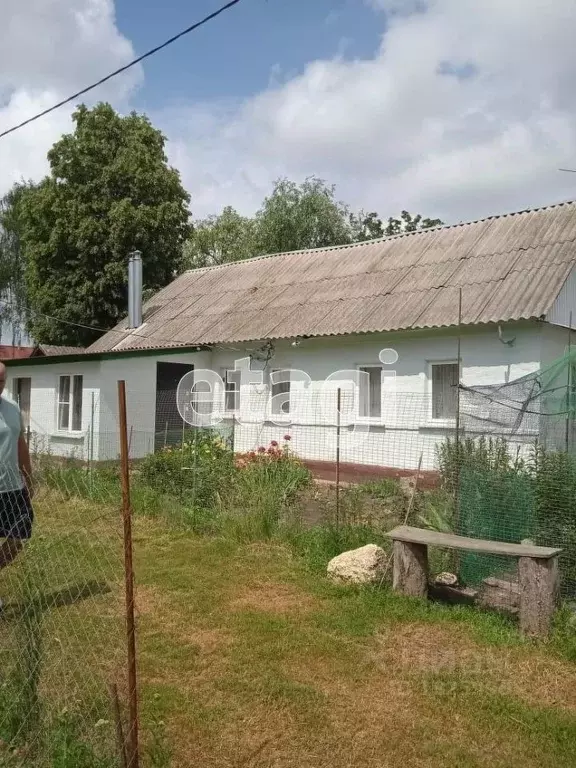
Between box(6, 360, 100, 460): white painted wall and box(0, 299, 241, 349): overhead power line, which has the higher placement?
box(0, 299, 241, 349): overhead power line

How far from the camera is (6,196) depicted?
36.5 meters

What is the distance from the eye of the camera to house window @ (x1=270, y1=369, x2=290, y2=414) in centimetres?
1396

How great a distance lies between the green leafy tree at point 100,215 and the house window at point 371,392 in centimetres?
1243

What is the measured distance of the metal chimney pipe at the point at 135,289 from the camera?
58.1 feet

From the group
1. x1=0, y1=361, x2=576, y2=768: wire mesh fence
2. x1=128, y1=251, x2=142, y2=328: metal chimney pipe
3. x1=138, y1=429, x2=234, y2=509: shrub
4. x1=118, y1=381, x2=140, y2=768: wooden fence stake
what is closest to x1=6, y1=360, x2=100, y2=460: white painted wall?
x1=0, y1=361, x2=576, y2=768: wire mesh fence

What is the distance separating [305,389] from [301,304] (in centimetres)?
216

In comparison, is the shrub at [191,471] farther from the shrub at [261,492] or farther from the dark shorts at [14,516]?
the dark shorts at [14,516]

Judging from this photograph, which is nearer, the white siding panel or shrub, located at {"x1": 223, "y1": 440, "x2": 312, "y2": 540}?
shrub, located at {"x1": 223, "y1": 440, "x2": 312, "y2": 540}

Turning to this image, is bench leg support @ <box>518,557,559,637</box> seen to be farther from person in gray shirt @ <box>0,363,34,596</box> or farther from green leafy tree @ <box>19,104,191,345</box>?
green leafy tree @ <box>19,104,191,345</box>

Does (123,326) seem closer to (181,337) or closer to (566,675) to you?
(181,337)

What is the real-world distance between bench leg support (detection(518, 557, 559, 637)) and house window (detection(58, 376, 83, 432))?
1208 centimetres

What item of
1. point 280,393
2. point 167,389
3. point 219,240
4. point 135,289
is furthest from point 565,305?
point 219,240

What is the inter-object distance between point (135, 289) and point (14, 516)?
543 inches

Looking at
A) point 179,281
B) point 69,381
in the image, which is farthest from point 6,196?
point 69,381
